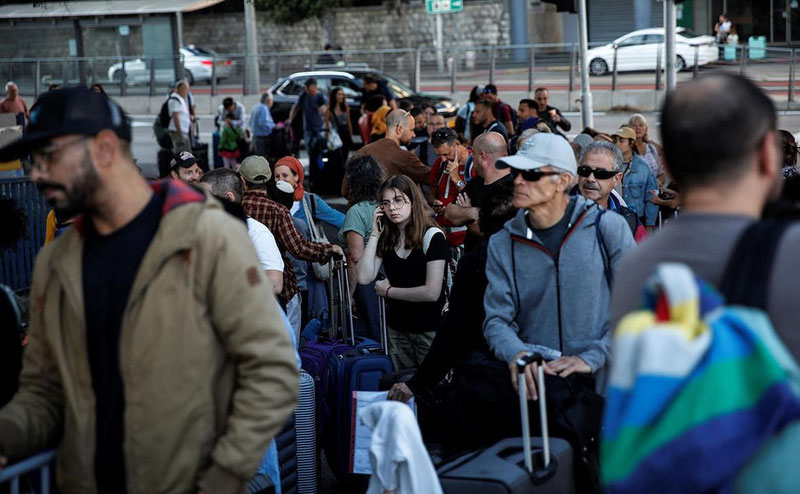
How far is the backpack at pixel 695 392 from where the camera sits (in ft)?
6.54

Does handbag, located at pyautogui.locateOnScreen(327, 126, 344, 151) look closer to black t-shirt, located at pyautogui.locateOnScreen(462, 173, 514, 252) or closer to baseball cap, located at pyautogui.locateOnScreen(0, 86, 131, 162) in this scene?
black t-shirt, located at pyautogui.locateOnScreen(462, 173, 514, 252)

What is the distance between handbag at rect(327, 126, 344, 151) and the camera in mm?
16672

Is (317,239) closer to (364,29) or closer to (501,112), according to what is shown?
(501,112)

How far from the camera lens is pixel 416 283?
6281mm

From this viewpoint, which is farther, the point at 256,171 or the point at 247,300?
the point at 256,171

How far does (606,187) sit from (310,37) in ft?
138

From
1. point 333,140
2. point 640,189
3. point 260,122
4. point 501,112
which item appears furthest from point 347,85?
point 640,189

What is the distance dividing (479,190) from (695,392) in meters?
5.57

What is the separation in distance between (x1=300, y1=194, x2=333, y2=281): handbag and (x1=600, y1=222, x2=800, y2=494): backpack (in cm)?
527

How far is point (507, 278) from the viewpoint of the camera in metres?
4.50

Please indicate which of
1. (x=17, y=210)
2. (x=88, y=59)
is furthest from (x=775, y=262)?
(x=88, y=59)

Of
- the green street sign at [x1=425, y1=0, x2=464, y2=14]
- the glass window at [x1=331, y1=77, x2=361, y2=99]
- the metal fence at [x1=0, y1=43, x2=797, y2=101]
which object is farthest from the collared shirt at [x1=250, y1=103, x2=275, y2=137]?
the green street sign at [x1=425, y1=0, x2=464, y2=14]

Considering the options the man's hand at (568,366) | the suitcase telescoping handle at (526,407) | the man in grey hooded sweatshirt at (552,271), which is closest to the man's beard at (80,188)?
the suitcase telescoping handle at (526,407)

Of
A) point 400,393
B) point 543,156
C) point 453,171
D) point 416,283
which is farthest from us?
point 453,171
